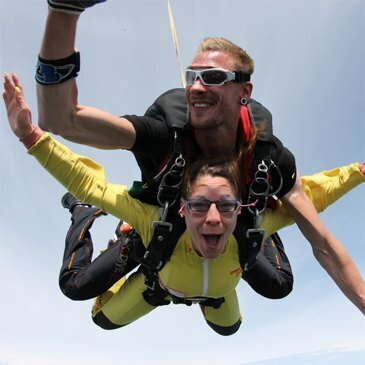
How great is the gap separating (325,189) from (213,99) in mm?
1464

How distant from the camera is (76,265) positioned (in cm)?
488

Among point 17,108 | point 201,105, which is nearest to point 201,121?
point 201,105

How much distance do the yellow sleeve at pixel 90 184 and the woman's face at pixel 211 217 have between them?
347 millimetres

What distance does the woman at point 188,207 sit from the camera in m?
3.14

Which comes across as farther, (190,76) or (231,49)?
(231,49)

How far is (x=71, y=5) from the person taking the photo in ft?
7.24

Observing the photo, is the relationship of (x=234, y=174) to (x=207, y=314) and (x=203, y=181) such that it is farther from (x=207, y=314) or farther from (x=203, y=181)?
(x=207, y=314)

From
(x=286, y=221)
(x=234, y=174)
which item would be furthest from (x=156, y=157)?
(x=286, y=221)

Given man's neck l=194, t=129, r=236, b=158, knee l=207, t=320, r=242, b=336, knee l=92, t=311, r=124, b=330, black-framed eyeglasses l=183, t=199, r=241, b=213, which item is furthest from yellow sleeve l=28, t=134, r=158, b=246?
knee l=207, t=320, r=242, b=336

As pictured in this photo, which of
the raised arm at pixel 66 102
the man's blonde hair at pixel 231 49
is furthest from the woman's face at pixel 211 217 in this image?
the man's blonde hair at pixel 231 49

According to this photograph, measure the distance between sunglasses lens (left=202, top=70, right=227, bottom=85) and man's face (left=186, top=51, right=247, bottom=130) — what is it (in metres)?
0.03

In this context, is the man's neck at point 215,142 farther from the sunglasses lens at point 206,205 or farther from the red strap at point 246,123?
Result: the sunglasses lens at point 206,205

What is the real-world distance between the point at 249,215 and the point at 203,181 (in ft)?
1.65

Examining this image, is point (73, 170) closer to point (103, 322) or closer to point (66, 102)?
point (66, 102)
